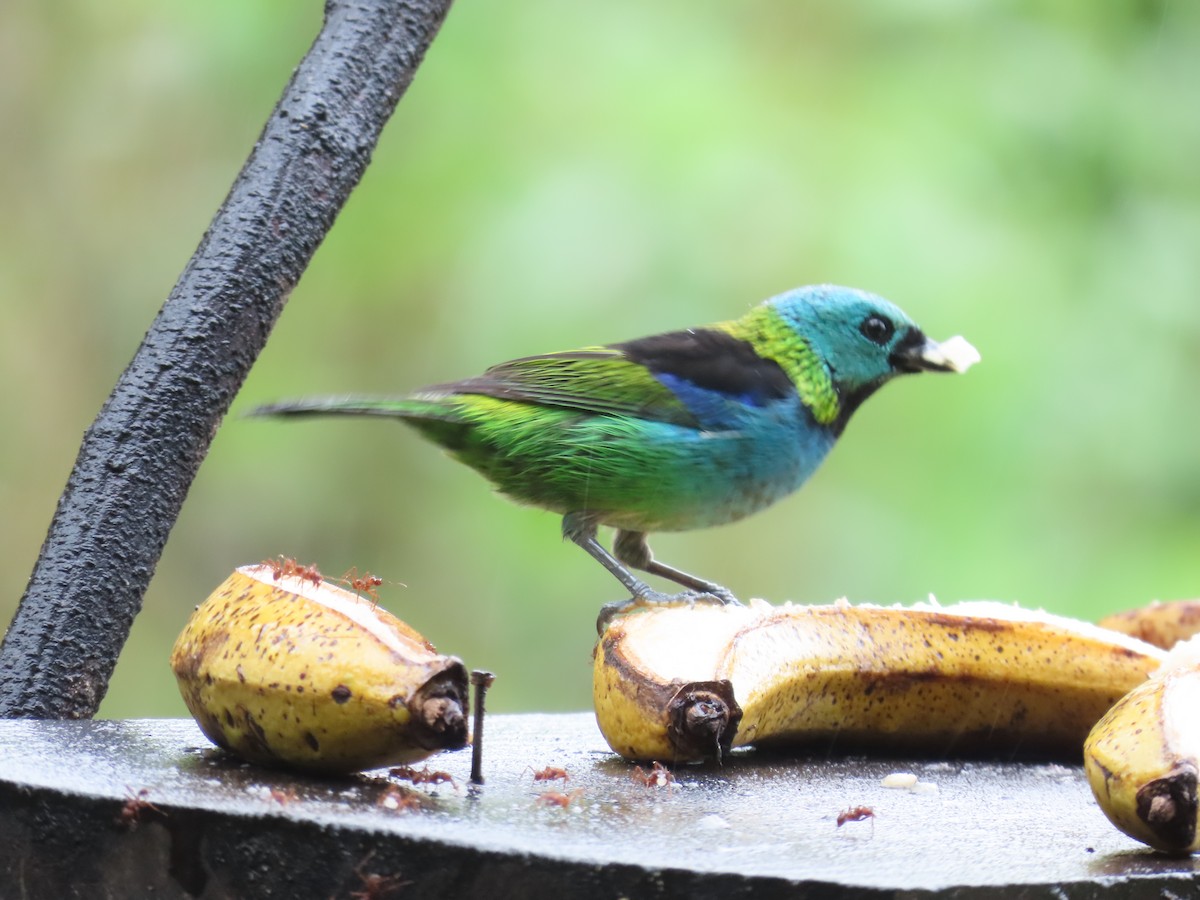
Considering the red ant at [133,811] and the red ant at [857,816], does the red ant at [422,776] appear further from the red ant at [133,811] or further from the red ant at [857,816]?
the red ant at [857,816]

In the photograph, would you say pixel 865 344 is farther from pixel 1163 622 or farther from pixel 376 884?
pixel 376 884

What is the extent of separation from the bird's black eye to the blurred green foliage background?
4.23ft

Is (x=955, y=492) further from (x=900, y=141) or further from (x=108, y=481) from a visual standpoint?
(x=108, y=481)

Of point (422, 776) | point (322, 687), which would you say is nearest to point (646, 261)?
point (422, 776)

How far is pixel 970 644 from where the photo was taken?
9.69 feet

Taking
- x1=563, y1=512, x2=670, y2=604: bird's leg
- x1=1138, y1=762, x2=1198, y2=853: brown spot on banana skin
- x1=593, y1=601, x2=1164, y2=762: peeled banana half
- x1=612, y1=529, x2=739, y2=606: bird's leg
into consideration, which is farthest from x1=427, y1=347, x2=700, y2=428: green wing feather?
x1=1138, y1=762, x2=1198, y2=853: brown spot on banana skin

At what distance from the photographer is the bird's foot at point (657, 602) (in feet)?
9.78

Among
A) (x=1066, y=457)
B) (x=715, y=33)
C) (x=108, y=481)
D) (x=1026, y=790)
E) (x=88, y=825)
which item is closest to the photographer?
(x=88, y=825)

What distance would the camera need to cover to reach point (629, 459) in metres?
3.43

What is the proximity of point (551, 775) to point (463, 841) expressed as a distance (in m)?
0.60

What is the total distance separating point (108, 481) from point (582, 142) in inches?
126

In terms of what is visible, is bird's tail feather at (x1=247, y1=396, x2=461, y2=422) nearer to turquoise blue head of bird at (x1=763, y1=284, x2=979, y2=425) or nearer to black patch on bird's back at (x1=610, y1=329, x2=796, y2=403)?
black patch on bird's back at (x1=610, y1=329, x2=796, y2=403)

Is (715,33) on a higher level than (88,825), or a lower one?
higher

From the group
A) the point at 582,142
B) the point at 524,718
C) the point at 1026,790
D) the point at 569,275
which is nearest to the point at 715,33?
the point at 582,142
